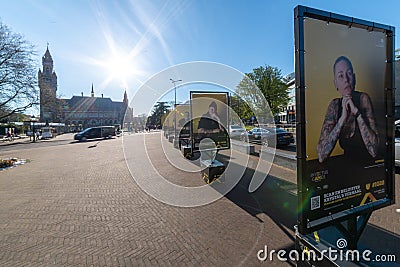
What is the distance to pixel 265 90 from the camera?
3503cm

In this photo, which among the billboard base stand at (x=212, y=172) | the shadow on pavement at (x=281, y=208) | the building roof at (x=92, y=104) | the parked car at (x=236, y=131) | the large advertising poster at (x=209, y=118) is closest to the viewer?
the shadow on pavement at (x=281, y=208)

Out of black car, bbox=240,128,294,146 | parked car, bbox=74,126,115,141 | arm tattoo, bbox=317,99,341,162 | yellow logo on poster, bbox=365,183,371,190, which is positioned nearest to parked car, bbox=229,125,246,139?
black car, bbox=240,128,294,146

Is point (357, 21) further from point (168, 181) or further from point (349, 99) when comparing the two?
point (168, 181)

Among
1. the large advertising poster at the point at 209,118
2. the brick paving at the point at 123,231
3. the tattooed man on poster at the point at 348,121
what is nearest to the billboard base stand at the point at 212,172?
the large advertising poster at the point at 209,118

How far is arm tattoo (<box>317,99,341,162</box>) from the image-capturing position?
2.31m

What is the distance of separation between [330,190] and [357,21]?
2.05 metres

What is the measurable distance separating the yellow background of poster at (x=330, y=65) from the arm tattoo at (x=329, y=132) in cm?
6

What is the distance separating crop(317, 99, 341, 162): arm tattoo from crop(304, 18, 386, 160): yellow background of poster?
0.06 m

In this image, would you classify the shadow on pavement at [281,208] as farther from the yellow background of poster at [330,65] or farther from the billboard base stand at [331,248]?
the yellow background of poster at [330,65]

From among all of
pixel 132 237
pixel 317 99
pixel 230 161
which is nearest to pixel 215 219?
pixel 132 237

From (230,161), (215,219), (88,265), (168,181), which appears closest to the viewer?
(88,265)

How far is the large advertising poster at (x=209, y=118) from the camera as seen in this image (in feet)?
27.6

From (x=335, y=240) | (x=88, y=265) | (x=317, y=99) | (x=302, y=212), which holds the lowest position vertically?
(x=88, y=265)

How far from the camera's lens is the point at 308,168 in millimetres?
2230
